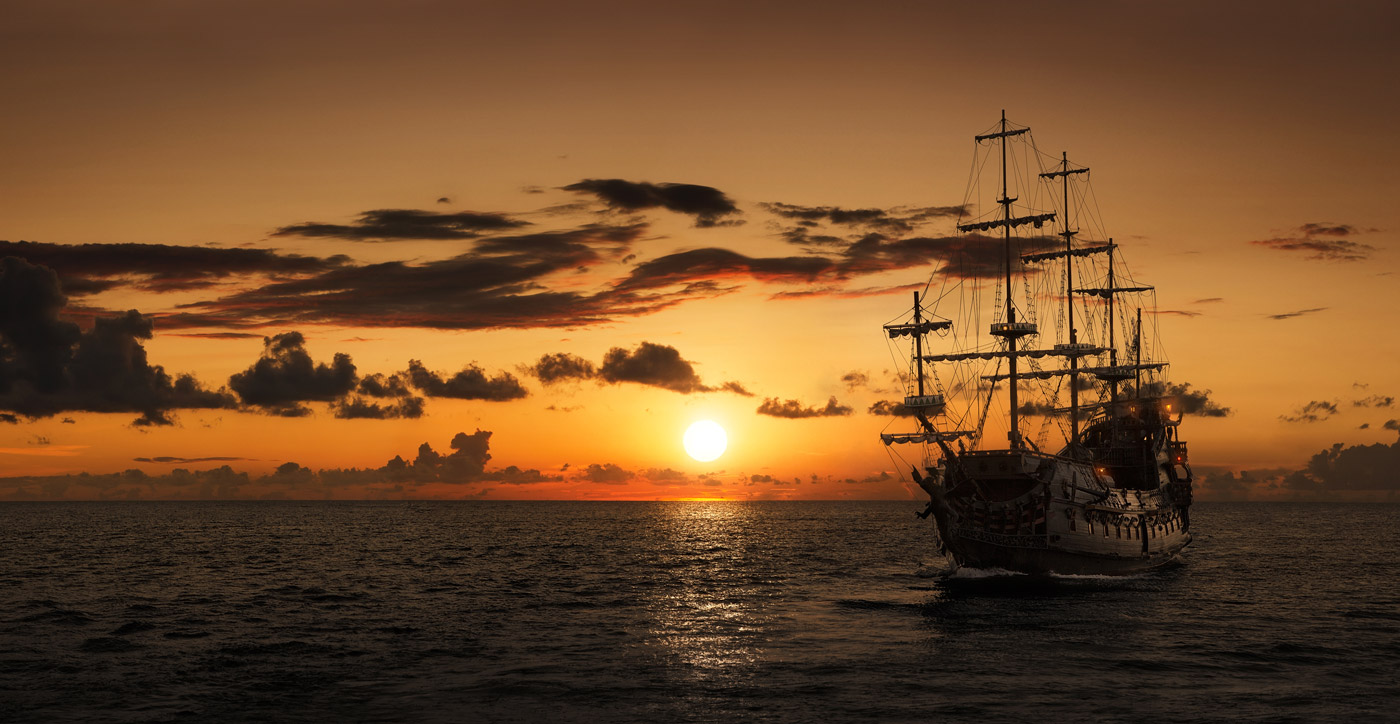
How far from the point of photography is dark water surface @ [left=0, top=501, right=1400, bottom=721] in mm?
36625

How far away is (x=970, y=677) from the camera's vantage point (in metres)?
41.4

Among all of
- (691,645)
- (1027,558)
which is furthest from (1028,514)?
(691,645)

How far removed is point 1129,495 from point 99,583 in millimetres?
86732

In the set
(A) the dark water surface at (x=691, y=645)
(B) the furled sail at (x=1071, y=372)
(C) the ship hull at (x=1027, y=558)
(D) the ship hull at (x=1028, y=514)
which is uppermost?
(B) the furled sail at (x=1071, y=372)

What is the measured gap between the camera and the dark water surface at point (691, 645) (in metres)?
36.6

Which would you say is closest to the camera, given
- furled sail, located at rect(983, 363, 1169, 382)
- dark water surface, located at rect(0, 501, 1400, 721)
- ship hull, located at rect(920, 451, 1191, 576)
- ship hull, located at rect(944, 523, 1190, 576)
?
dark water surface, located at rect(0, 501, 1400, 721)

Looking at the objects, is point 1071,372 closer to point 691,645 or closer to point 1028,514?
point 1028,514

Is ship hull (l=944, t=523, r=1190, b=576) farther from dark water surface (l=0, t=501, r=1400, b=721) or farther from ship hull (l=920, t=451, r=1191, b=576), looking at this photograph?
dark water surface (l=0, t=501, r=1400, b=721)

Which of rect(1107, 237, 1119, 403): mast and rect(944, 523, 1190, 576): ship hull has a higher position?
rect(1107, 237, 1119, 403): mast

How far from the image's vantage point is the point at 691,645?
50500 mm

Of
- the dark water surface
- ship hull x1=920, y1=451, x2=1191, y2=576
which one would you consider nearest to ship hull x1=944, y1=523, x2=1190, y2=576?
ship hull x1=920, y1=451, x2=1191, y2=576

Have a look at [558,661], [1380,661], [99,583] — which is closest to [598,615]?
[558,661]

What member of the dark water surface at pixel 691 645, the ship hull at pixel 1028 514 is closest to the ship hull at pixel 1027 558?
the ship hull at pixel 1028 514

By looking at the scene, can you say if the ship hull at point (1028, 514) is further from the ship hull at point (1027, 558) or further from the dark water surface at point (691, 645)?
the dark water surface at point (691, 645)
